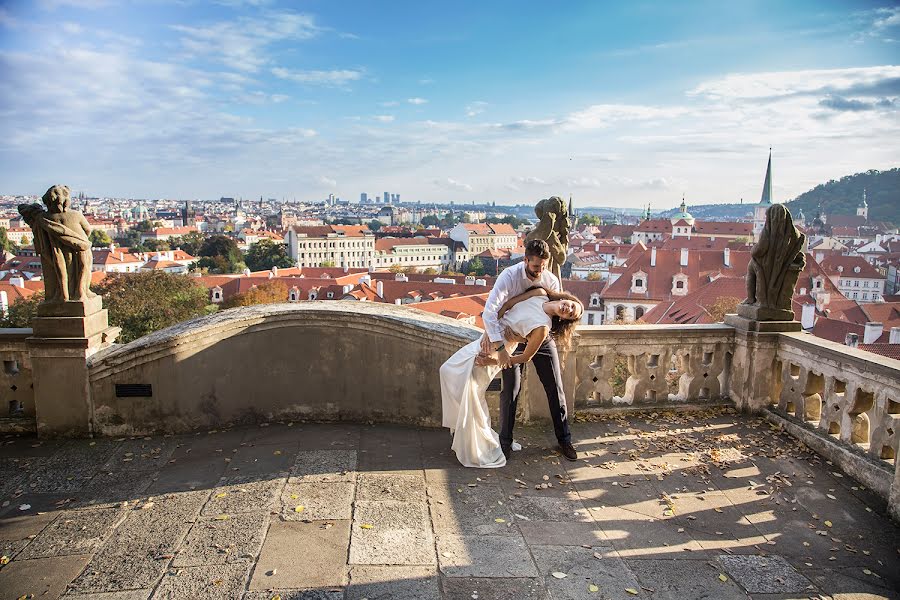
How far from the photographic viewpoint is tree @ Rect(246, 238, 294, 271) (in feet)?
341

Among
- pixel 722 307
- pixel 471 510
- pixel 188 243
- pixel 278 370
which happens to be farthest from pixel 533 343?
pixel 188 243

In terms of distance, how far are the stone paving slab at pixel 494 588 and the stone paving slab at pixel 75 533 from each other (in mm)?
2200

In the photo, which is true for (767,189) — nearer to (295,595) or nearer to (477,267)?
(477,267)

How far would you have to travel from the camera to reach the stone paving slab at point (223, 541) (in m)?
3.63

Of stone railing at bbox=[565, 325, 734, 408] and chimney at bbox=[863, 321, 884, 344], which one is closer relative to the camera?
stone railing at bbox=[565, 325, 734, 408]

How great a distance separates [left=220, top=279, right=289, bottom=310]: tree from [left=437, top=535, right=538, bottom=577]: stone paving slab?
48.2 metres

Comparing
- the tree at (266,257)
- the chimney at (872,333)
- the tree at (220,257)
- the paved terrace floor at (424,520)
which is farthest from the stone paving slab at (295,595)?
the tree at (266,257)

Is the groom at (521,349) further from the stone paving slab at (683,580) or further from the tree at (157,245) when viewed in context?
the tree at (157,245)

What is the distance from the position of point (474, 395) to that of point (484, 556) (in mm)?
1490

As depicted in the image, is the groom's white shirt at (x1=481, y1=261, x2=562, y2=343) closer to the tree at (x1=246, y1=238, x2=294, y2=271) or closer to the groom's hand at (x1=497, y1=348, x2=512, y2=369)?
the groom's hand at (x1=497, y1=348, x2=512, y2=369)

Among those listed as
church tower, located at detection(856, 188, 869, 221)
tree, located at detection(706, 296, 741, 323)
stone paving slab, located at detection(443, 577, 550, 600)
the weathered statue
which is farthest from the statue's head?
church tower, located at detection(856, 188, 869, 221)

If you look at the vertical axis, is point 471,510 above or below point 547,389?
below

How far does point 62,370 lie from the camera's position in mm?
5641

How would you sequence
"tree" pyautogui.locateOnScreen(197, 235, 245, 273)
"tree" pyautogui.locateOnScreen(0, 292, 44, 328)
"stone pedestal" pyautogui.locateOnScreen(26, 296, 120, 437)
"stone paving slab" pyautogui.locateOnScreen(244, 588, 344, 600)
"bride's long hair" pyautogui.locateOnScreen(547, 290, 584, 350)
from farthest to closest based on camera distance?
1. "tree" pyautogui.locateOnScreen(197, 235, 245, 273)
2. "tree" pyautogui.locateOnScreen(0, 292, 44, 328)
3. "stone pedestal" pyautogui.locateOnScreen(26, 296, 120, 437)
4. "bride's long hair" pyautogui.locateOnScreen(547, 290, 584, 350)
5. "stone paving slab" pyautogui.locateOnScreen(244, 588, 344, 600)
